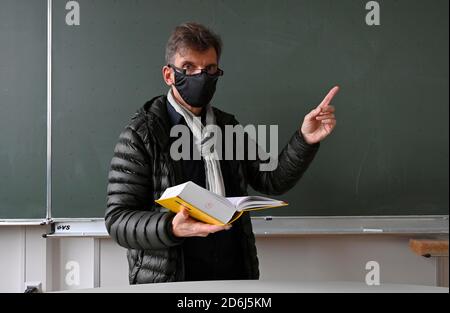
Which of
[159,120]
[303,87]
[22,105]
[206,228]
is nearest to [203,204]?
[206,228]

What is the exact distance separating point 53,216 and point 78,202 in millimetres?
129

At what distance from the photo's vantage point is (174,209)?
1099mm

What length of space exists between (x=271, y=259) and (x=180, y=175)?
35.4 inches

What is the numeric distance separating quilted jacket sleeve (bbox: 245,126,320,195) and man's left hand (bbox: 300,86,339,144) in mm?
26

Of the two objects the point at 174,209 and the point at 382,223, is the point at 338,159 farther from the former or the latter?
the point at 174,209

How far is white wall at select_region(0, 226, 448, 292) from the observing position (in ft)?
6.34

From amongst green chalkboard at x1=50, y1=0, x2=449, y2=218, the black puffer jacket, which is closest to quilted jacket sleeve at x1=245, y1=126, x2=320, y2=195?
the black puffer jacket

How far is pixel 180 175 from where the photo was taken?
131cm

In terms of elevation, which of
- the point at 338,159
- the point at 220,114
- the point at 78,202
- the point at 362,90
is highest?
the point at 362,90

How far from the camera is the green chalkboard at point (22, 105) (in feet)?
5.92

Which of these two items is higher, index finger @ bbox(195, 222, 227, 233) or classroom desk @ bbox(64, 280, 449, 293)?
index finger @ bbox(195, 222, 227, 233)

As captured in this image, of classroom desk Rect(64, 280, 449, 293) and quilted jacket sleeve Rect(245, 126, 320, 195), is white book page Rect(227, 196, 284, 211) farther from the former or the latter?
quilted jacket sleeve Rect(245, 126, 320, 195)

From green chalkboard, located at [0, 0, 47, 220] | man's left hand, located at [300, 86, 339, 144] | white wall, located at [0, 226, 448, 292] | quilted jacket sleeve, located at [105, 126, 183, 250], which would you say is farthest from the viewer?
white wall, located at [0, 226, 448, 292]
